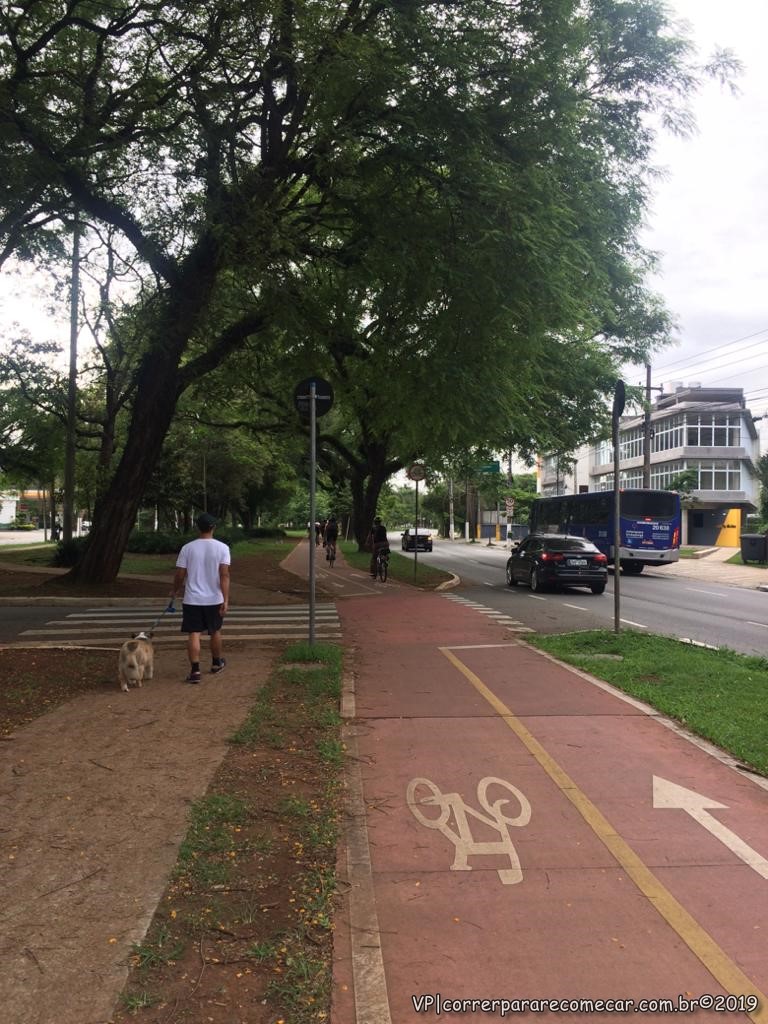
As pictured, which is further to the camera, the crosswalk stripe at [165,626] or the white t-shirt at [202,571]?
the crosswalk stripe at [165,626]

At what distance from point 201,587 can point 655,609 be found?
1217cm

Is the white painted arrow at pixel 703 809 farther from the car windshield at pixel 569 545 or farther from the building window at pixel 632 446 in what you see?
the building window at pixel 632 446

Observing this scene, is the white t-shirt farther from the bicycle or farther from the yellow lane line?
the bicycle

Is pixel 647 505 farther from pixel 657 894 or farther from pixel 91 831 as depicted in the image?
pixel 91 831

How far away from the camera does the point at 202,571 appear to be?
809 cm

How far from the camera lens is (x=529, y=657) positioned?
9.98 meters

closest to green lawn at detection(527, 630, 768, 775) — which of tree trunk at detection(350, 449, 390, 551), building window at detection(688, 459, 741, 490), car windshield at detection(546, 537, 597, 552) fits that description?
car windshield at detection(546, 537, 597, 552)

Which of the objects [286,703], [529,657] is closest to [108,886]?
[286,703]

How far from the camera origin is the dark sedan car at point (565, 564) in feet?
66.7

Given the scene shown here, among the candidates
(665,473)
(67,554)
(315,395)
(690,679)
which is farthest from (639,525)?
(665,473)

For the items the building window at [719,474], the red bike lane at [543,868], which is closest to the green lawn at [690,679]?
the red bike lane at [543,868]

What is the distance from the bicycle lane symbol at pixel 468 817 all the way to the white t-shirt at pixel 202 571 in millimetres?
3657

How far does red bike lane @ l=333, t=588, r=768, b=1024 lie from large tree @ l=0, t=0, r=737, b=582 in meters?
5.86

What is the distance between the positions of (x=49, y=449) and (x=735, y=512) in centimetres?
4274
